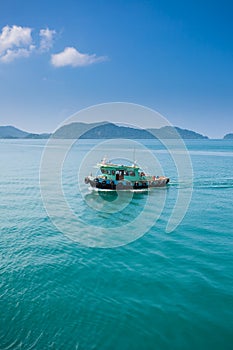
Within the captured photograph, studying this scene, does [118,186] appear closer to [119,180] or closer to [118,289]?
[119,180]

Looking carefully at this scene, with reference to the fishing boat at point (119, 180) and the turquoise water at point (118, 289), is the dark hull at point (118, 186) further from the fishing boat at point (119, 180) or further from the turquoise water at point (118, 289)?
the turquoise water at point (118, 289)

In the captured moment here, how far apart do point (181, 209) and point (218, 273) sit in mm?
16065

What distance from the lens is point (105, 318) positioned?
14422mm

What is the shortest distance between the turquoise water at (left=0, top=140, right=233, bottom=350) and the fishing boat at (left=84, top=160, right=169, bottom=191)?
16841mm

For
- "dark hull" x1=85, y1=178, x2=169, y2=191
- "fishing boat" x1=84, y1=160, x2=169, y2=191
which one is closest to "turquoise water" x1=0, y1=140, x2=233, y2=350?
"dark hull" x1=85, y1=178, x2=169, y2=191

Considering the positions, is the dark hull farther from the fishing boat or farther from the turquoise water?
the turquoise water

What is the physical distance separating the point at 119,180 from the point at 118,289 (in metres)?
30.7

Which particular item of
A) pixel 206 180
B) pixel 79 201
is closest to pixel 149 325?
pixel 79 201

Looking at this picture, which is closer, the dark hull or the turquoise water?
the turquoise water

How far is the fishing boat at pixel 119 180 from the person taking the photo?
46.2 m

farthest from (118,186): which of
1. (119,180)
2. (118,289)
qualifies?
(118,289)

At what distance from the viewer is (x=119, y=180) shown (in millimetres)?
46969

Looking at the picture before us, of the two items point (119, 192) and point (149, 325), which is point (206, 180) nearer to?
point (119, 192)

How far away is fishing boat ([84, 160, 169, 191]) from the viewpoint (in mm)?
46156
